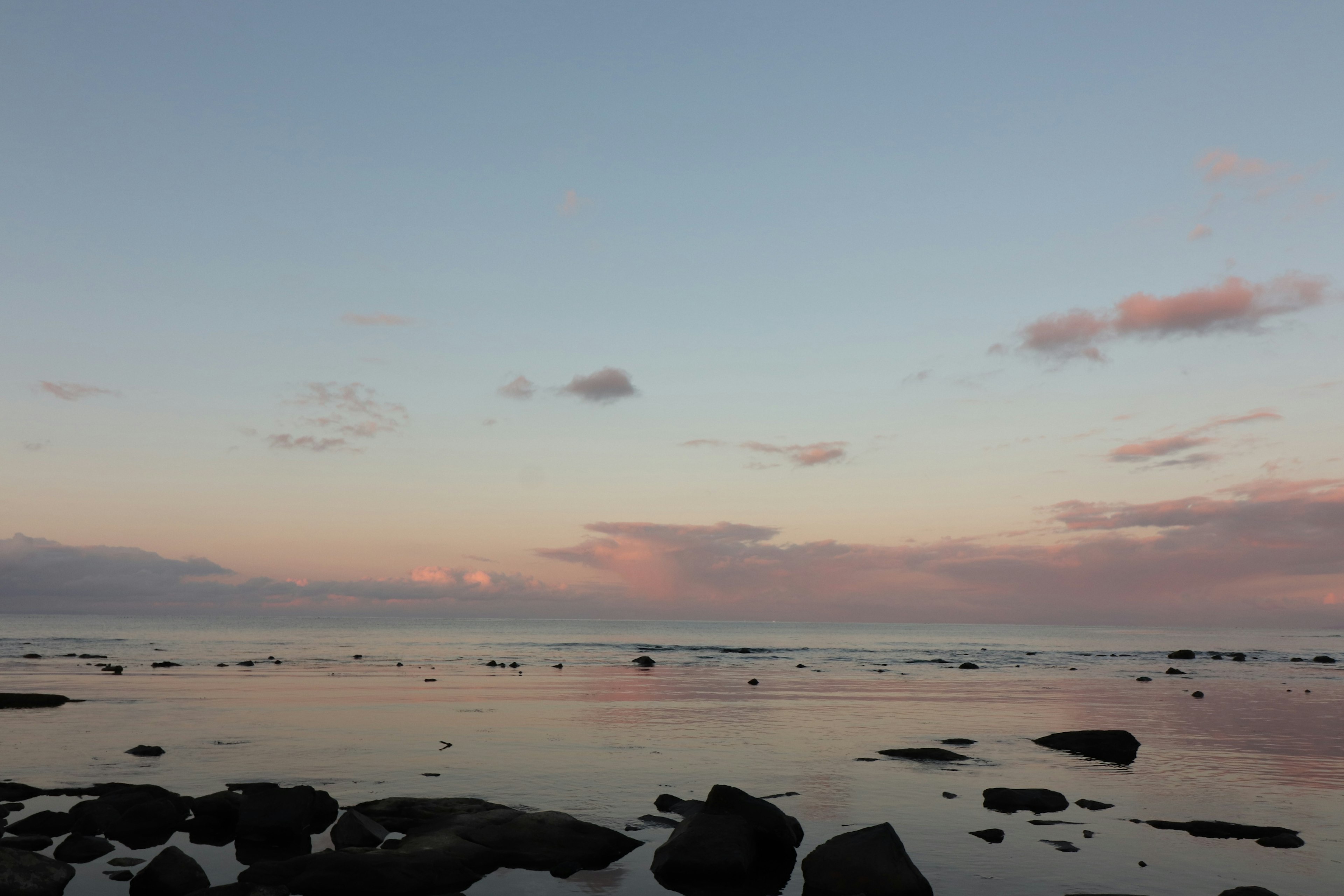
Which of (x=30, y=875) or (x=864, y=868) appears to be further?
(x=864, y=868)

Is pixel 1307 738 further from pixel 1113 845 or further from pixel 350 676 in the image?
pixel 350 676

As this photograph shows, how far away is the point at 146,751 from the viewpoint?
27328mm

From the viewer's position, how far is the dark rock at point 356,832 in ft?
55.3

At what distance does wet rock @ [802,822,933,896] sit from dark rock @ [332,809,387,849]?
816 cm

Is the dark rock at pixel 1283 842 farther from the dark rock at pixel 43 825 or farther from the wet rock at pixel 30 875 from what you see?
the dark rock at pixel 43 825

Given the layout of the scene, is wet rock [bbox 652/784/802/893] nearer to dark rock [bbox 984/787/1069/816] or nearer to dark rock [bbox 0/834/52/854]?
dark rock [bbox 984/787/1069/816]

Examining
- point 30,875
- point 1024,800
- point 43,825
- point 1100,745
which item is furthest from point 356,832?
point 1100,745

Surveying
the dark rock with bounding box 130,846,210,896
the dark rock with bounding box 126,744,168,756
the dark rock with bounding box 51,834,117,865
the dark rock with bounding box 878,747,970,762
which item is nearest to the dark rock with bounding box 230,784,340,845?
the dark rock with bounding box 51,834,117,865

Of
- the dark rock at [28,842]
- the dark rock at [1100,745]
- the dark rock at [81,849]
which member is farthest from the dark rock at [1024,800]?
the dark rock at [28,842]

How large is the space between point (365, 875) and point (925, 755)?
19398 mm

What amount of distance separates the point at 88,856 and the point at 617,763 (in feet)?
47.4

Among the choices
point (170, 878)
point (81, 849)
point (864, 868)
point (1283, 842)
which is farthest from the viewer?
point (1283, 842)

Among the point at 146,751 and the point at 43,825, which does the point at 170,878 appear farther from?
the point at 146,751

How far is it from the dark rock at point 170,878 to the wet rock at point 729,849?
7622 mm
